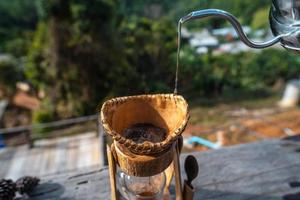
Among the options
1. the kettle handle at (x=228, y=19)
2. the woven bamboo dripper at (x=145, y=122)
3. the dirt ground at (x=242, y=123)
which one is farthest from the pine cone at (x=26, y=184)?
the dirt ground at (x=242, y=123)

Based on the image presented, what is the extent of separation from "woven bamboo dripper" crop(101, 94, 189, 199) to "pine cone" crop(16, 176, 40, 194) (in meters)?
0.35

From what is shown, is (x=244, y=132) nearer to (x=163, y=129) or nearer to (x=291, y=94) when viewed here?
(x=291, y=94)

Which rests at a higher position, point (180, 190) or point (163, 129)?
point (163, 129)

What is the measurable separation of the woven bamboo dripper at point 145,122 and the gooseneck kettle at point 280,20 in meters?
0.20

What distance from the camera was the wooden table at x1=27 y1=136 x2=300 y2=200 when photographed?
96 cm

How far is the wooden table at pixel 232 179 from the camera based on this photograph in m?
0.96

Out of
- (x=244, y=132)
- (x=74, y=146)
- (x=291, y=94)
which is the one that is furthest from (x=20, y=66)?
(x=291, y=94)

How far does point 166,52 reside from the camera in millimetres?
6262

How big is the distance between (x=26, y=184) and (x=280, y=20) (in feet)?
2.73

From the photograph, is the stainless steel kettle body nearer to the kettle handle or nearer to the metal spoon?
the kettle handle

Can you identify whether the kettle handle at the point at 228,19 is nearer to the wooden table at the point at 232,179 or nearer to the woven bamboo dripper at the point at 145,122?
the woven bamboo dripper at the point at 145,122

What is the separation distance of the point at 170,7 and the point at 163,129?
7720 mm

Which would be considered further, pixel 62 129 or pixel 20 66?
pixel 20 66

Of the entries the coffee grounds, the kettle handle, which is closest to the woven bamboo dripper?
the coffee grounds
